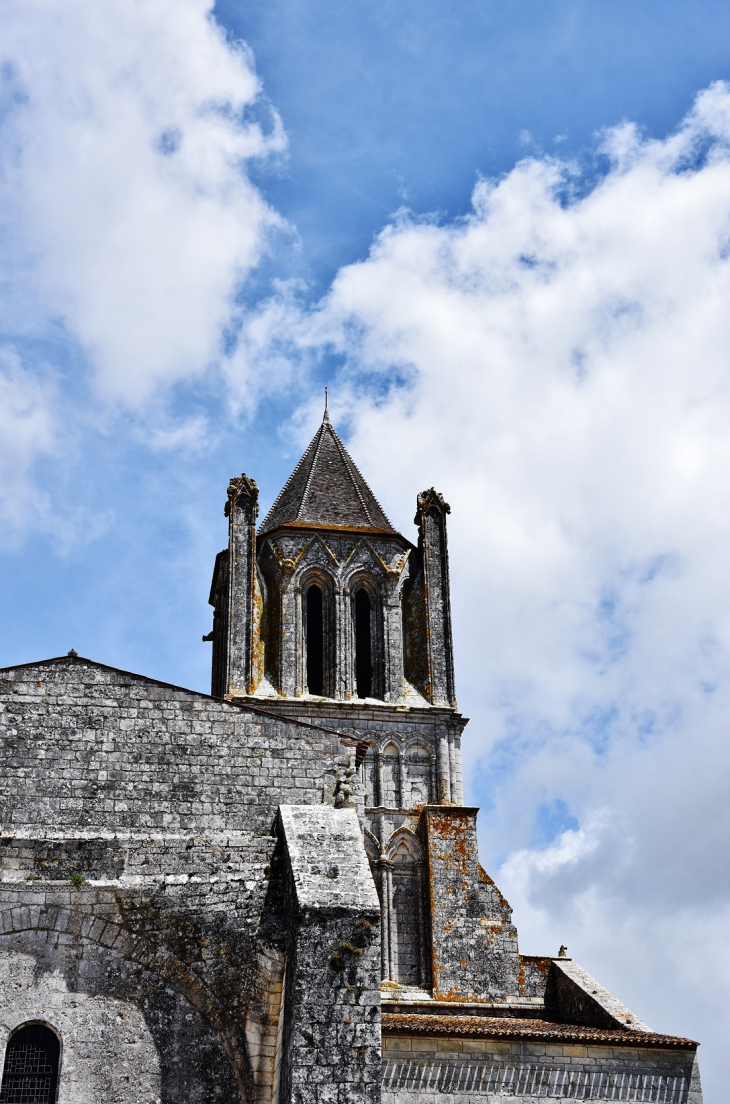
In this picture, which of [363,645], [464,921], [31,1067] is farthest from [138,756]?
[363,645]

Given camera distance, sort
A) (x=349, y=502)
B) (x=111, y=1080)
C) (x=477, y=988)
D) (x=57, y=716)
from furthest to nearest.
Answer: (x=349, y=502)
(x=477, y=988)
(x=57, y=716)
(x=111, y=1080)

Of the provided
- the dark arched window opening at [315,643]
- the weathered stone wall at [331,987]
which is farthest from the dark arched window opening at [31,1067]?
the dark arched window opening at [315,643]

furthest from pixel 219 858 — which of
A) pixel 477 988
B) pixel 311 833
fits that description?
pixel 477 988

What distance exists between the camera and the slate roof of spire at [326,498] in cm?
2662

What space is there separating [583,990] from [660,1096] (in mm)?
4006

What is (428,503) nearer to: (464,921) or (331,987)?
(464,921)

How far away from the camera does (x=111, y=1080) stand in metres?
10.5

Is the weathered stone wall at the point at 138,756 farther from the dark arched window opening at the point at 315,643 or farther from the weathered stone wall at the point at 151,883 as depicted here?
the dark arched window opening at the point at 315,643

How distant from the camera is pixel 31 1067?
414 inches

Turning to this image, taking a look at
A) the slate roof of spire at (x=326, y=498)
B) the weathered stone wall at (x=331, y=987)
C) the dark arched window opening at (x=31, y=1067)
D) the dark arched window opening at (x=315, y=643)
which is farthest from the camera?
the slate roof of spire at (x=326, y=498)

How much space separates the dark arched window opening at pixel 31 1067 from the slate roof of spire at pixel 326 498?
636 inches

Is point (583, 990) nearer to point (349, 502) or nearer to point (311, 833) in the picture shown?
point (311, 833)

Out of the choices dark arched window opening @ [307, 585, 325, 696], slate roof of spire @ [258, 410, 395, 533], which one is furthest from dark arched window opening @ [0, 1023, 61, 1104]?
slate roof of spire @ [258, 410, 395, 533]

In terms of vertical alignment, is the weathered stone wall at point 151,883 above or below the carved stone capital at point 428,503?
below
